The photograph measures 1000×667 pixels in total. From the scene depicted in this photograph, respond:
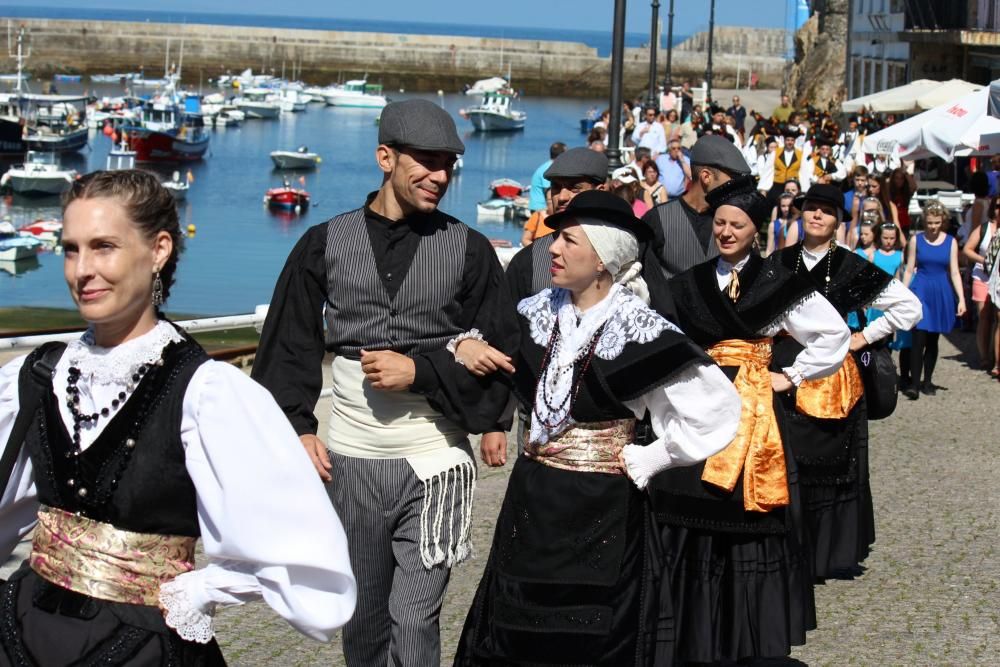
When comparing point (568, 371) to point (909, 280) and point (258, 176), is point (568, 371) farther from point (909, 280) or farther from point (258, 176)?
point (258, 176)

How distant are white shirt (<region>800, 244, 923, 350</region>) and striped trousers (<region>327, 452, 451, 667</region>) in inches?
128

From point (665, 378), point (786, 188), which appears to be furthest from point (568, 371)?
point (786, 188)

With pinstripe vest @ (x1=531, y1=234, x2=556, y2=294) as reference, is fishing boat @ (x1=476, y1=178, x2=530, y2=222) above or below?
below

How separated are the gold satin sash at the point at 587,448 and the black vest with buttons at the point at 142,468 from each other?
173 cm

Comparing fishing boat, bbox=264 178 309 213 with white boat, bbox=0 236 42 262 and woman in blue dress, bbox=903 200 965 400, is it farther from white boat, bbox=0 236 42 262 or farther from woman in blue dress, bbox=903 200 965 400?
woman in blue dress, bbox=903 200 965 400

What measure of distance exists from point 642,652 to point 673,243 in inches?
96.1

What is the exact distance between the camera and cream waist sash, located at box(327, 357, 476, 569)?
4469mm

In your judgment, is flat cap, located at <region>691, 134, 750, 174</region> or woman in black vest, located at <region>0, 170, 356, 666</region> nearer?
woman in black vest, located at <region>0, 170, 356, 666</region>

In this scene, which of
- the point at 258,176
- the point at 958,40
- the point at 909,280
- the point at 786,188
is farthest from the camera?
the point at 258,176

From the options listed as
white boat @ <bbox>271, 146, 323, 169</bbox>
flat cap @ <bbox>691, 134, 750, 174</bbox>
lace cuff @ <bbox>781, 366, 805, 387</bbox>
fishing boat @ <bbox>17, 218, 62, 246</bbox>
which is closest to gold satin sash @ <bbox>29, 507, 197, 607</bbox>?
lace cuff @ <bbox>781, 366, 805, 387</bbox>

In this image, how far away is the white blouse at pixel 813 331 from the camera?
19.0ft

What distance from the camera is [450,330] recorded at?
182 inches

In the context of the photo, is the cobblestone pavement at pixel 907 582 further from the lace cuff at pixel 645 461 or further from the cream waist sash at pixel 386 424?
the lace cuff at pixel 645 461

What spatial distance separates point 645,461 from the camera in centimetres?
448
